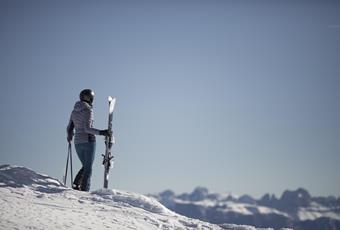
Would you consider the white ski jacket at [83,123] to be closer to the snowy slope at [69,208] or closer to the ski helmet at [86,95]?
the ski helmet at [86,95]

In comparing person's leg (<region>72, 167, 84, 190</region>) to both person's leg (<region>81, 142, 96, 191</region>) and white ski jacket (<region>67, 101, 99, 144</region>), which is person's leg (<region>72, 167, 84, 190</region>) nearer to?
person's leg (<region>81, 142, 96, 191</region>)

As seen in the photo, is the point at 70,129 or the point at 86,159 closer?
the point at 86,159

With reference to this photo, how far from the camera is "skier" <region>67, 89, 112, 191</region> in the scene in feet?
38.4

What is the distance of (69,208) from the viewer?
8.90 meters

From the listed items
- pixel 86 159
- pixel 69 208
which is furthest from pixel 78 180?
pixel 69 208

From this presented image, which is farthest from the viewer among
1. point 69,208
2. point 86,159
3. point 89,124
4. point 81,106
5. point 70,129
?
point 70,129

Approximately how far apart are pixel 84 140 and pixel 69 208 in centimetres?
311

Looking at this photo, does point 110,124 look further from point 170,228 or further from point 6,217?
point 6,217

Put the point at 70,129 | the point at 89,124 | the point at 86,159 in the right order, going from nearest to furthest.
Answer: the point at 86,159, the point at 89,124, the point at 70,129

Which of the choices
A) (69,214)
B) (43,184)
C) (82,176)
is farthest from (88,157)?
(69,214)

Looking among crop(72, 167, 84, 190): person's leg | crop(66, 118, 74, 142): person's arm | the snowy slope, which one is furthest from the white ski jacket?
the snowy slope

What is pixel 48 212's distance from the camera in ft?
27.3

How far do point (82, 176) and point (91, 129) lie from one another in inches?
52.8

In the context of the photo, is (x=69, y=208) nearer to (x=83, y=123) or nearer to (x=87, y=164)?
(x=87, y=164)
